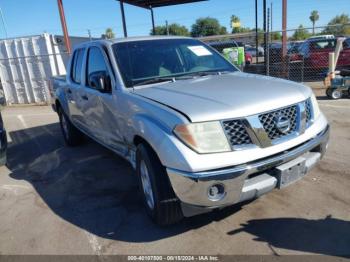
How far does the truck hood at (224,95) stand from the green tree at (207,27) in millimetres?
71741

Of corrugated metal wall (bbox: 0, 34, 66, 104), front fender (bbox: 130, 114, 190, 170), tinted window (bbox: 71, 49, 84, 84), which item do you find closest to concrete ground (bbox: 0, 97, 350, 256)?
front fender (bbox: 130, 114, 190, 170)

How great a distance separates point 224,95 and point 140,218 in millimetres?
1623

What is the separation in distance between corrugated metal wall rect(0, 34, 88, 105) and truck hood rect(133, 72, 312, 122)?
35.0ft

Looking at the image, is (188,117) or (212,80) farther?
(212,80)

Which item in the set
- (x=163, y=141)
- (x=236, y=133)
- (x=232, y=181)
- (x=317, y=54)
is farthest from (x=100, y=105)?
(x=317, y=54)

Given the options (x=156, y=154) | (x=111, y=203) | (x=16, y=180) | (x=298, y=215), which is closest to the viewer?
(x=156, y=154)

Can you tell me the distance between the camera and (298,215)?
3.38 m

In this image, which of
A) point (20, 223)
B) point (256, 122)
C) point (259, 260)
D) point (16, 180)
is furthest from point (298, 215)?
point (16, 180)

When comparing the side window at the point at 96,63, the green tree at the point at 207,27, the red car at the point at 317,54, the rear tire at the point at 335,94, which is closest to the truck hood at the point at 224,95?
the side window at the point at 96,63

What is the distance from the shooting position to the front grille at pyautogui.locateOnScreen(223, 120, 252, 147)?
2742 millimetres

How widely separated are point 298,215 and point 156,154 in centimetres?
160

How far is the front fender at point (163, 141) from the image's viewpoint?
2695mm

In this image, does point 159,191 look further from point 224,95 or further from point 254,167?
point 224,95

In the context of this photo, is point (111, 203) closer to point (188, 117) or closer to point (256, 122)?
point (188, 117)
